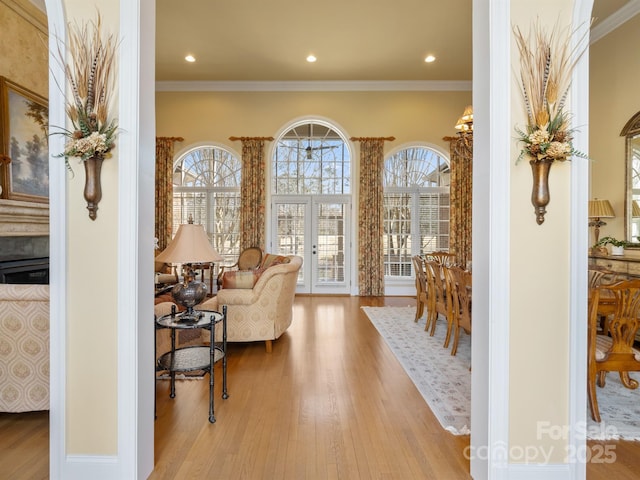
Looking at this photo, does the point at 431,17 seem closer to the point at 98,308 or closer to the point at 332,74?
the point at 332,74

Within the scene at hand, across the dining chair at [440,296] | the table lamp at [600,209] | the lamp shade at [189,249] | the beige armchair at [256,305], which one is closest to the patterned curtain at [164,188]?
the beige armchair at [256,305]

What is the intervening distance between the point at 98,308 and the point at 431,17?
5.91 metres

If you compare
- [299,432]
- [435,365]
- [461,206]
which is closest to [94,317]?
[299,432]

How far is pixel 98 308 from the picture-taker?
189 cm

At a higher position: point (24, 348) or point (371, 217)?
point (371, 217)

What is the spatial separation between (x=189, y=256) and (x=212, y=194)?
19.2ft

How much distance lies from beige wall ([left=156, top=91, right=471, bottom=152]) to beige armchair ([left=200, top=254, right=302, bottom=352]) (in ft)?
15.9

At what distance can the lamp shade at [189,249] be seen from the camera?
260 centimetres

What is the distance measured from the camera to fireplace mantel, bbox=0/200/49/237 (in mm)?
4196

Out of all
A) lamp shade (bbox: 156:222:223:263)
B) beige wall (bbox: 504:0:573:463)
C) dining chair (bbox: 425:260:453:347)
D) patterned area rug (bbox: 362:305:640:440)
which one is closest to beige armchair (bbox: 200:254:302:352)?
lamp shade (bbox: 156:222:223:263)

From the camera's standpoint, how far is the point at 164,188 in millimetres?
7742

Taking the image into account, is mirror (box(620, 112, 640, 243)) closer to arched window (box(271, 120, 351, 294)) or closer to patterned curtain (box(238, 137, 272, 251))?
arched window (box(271, 120, 351, 294))

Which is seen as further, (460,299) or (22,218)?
(22,218)

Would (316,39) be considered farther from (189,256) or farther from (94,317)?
(94,317)
